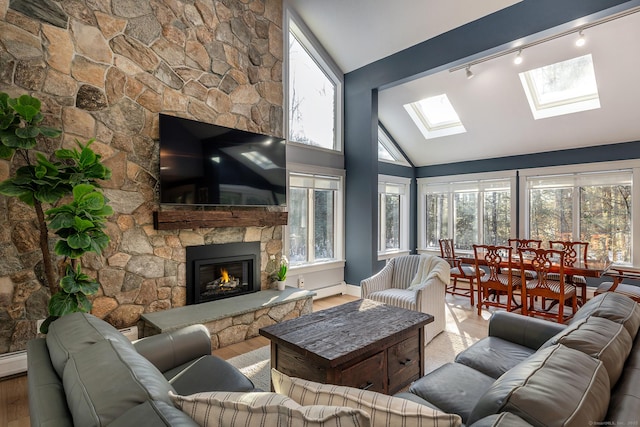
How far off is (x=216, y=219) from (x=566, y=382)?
3.42m

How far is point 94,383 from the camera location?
950 millimetres

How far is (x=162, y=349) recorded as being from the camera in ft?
6.19

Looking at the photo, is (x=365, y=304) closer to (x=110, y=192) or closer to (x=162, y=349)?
(x=162, y=349)

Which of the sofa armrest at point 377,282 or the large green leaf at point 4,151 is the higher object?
the large green leaf at point 4,151

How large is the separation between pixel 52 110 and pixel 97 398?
9.79ft

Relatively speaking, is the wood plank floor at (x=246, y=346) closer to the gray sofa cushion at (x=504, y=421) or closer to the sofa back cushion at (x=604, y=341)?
the sofa back cushion at (x=604, y=341)

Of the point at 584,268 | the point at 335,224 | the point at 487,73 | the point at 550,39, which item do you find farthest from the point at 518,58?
the point at 335,224

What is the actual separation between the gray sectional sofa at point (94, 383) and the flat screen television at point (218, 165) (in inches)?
84.7

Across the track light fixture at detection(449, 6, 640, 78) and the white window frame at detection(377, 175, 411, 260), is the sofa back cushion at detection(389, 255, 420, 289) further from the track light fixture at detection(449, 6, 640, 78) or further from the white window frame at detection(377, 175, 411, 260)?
the track light fixture at detection(449, 6, 640, 78)

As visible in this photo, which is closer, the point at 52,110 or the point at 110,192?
the point at 52,110

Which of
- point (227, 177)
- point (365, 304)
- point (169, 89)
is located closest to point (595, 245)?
point (365, 304)

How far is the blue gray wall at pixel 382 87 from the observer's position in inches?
147

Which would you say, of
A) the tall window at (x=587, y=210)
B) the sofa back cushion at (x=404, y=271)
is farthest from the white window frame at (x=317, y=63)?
the tall window at (x=587, y=210)

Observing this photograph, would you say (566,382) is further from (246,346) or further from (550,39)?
(550,39)
